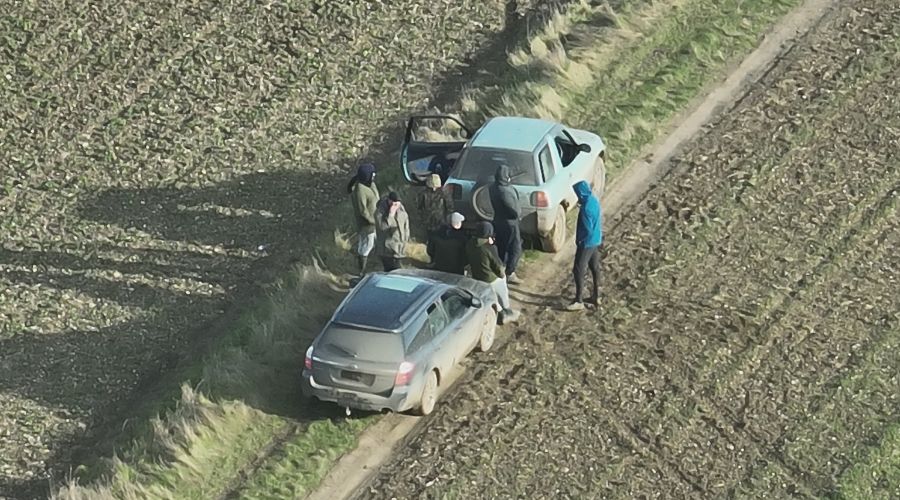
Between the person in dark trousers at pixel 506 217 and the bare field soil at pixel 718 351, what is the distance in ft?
3.13

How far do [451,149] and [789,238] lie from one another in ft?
17.1

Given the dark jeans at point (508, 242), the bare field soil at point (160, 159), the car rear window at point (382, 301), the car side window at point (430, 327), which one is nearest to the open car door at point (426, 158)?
the dark jeans at point (508, 242)

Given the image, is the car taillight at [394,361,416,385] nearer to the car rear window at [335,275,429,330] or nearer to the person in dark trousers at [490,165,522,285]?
the car rear window at [335,275,429,330]

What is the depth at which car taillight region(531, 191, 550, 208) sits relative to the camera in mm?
20953

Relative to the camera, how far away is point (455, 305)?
1908 centimetres

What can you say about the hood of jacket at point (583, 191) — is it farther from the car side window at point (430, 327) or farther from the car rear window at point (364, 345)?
the car rear window at point (364, 345)

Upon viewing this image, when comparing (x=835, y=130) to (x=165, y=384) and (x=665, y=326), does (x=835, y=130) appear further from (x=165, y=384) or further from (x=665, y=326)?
(x=165, y=384)

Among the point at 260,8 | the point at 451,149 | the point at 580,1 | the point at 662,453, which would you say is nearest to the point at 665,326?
the point at 662,453

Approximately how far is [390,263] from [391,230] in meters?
0.55

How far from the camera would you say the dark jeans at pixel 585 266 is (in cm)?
2014

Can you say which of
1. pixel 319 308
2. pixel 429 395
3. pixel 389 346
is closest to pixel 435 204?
pixel 319 308

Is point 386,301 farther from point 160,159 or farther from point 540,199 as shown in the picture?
point 160,159

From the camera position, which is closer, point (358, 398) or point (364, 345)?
point (364, 345)

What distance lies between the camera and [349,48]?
96.2 feet
